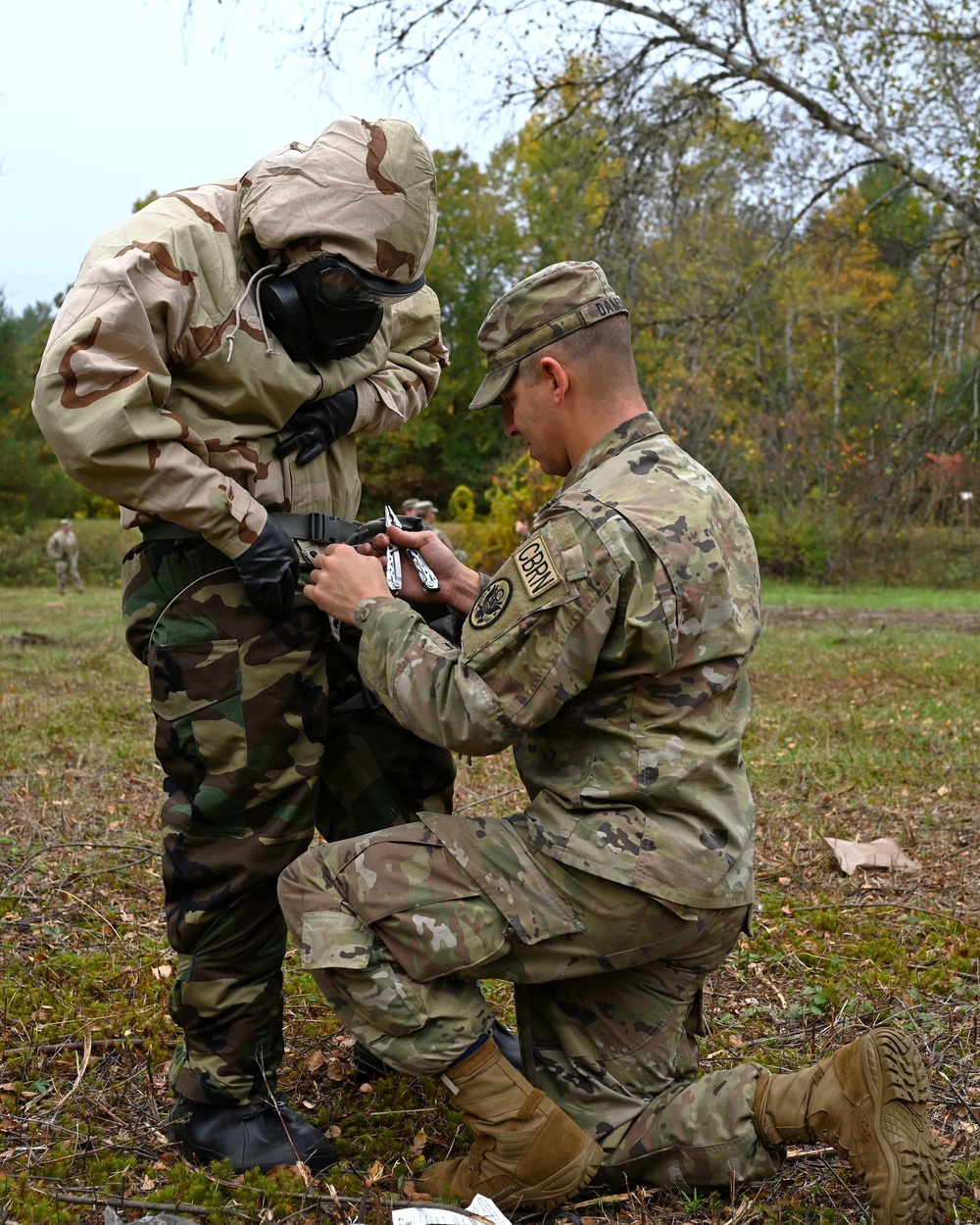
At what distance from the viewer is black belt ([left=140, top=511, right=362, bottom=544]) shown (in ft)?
9.53

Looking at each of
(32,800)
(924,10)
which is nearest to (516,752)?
(32,800)

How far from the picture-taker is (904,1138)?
2.45 m

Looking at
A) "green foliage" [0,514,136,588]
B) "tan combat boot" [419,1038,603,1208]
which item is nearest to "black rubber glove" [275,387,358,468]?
"tan combat boot" [419,1038,603,1208]

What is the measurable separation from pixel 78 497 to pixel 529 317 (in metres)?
36.6

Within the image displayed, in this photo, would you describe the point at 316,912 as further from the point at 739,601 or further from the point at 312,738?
the point at 739,601

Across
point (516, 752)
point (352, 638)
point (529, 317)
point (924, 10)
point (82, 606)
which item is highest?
point (924, 10)

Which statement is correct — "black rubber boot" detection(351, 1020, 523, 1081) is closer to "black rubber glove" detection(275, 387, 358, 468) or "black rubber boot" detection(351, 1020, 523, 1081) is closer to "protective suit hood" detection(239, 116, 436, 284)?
"black rubber glove" detection(275, 387, 358, 468)

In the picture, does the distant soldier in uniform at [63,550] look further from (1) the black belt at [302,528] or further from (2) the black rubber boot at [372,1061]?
(1) the black belt at [302,528]

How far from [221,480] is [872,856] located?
376cm

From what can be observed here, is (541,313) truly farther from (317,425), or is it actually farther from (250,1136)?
(250,1136)

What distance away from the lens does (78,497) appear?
36.9 meters

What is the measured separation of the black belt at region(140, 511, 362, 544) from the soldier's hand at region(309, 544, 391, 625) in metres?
0.13

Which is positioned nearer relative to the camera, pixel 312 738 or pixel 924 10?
pixel 312 738

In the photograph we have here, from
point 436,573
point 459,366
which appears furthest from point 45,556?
point 436,573
